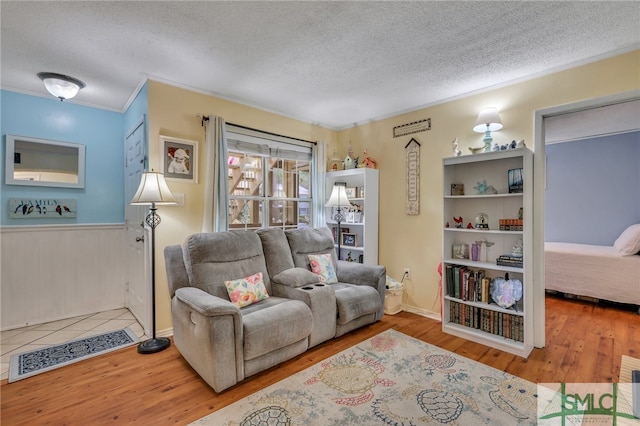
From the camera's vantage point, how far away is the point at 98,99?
3.40 m

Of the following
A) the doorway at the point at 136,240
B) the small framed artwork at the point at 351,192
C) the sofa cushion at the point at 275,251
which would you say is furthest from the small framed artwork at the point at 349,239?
the doorway at the point at 136,240

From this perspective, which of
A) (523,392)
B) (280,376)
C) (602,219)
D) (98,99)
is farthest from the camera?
(602,219)

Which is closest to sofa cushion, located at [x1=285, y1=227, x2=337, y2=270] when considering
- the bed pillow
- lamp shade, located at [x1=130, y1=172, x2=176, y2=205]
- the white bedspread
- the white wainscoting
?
lamp shade, located at [x1=130, y1=172, x2=176, y2=205]

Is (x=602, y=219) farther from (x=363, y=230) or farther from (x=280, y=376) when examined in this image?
(x=280, y=376)

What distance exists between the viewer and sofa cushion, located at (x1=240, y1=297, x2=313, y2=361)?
2131 mm

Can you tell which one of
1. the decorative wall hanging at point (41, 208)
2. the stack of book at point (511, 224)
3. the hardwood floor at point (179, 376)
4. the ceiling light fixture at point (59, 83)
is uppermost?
the ceiling light fixture at point (59, 83)

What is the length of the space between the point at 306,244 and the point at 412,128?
6.48 feet

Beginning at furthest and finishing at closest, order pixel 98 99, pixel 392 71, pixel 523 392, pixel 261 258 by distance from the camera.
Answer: pixel 98 99, pixel 261 258, pixel 392 71, pixel 523 392

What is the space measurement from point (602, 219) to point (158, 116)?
668cm

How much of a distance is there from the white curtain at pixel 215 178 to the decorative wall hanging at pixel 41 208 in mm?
1705

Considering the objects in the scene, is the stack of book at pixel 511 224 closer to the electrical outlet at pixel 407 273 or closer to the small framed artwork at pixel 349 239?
the electrical outlet at pixel 407 273

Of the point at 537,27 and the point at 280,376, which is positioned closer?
the point at 537,27

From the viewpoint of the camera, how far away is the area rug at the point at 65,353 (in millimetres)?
2316

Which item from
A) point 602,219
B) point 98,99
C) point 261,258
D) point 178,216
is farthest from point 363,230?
point 602,219
